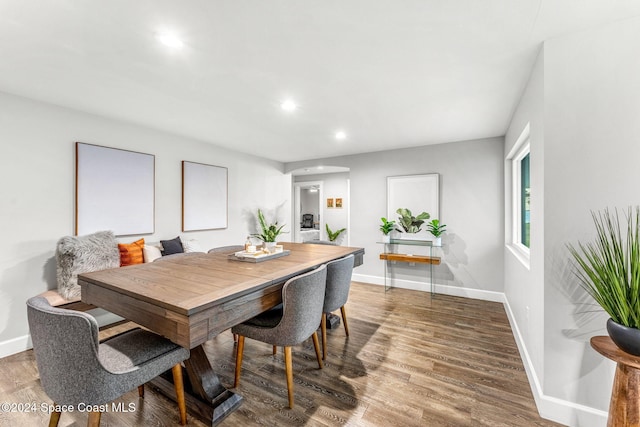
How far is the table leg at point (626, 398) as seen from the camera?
1209mm

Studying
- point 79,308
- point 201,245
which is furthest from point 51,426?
point 201,245

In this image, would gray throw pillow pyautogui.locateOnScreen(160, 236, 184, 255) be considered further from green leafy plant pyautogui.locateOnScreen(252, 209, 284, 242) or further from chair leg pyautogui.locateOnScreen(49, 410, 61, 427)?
chair leg pyautogui.locateOnScreen(49, 410, 61, 427)

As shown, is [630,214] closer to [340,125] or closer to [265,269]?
[265,269]

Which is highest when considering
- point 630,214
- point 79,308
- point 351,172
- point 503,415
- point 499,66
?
point 499,66

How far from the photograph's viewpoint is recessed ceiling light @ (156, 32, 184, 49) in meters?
1.62

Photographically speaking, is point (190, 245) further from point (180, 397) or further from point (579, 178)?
point (579, 178)

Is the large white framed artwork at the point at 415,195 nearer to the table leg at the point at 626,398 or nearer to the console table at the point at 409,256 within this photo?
the console table at the point at 409,256

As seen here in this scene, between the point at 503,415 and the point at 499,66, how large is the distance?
2442 millimetres

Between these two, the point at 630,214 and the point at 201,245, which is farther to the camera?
the point at 201,245

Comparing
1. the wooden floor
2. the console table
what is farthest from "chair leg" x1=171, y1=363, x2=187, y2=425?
the console table

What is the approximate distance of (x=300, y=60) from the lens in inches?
74.7

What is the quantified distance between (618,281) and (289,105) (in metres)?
2.68

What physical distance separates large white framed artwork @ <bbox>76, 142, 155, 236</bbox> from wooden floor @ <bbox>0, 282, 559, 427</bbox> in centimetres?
122

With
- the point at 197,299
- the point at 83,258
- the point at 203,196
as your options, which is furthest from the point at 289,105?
the point at 83,258
